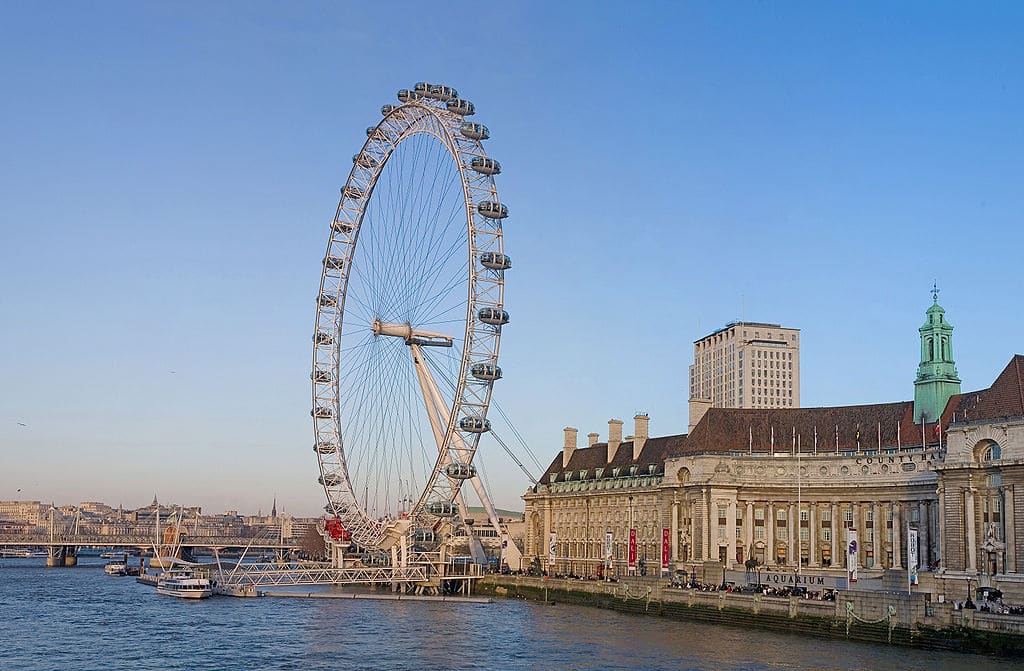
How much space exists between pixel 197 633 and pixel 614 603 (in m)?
30.1

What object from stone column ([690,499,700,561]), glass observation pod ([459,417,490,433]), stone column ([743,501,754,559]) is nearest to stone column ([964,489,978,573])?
stone column ([743,501,754,559])

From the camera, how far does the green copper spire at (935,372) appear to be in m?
93.1

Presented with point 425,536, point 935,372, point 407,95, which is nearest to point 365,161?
point 407,95

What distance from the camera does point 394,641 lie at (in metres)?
66.4

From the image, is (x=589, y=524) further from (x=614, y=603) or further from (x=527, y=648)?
(x=527, y=648)

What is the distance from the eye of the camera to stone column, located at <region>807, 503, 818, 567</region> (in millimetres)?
97062

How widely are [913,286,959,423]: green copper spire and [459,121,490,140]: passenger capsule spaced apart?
3590 cm

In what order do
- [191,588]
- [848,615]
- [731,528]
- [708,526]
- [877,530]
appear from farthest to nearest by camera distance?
[191,588]
[731,528]
[708,526]
[877,530]
[848,615]

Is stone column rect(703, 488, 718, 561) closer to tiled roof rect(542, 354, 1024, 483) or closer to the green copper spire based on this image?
tiled roof rect(542, 354, 1024, 483)

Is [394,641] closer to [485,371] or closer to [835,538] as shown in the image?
[485,371]

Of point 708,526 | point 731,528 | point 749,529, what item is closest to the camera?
point 708,526

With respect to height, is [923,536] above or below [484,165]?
below

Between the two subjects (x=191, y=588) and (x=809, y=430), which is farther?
(x=809, y=430)

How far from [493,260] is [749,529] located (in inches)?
1202
